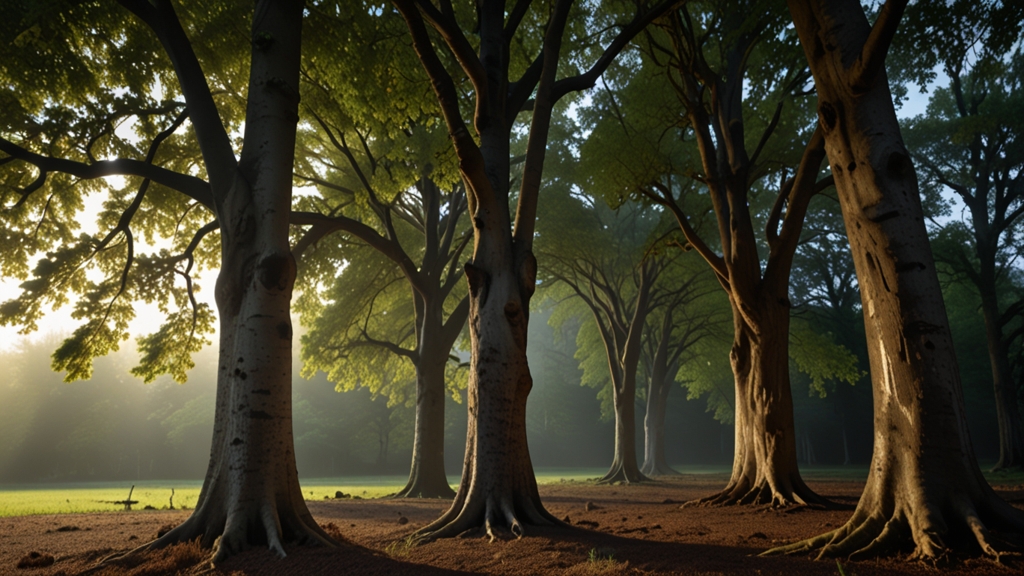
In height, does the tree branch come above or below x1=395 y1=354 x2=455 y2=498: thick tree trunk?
above

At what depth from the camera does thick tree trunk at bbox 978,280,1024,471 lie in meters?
18.7

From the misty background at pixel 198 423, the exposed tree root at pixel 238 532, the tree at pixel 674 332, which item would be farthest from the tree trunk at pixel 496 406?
the misty background at pixel 198 423

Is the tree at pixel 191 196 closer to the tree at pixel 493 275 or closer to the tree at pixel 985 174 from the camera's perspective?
the tree at pixel 493 275

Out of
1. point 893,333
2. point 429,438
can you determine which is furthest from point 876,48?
point 429,438

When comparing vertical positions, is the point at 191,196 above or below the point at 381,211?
below

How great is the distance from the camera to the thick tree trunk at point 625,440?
786 inches

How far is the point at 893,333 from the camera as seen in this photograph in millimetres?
4293

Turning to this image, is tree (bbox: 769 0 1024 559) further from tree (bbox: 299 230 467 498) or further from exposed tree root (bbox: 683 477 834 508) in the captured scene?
tree (bbox: 299 230 467 498)

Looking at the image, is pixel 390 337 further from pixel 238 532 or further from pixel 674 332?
pixel 238 532

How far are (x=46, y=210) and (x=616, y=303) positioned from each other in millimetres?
17214

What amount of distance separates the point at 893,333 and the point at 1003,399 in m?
20.5

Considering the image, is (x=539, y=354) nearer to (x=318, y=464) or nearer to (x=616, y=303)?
(x=318, y=464)

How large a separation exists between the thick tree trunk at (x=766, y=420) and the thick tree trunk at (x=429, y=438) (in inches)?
288

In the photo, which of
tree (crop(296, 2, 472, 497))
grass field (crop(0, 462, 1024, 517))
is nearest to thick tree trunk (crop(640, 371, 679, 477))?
grass field (crop(0, 462, 1024, 517))
